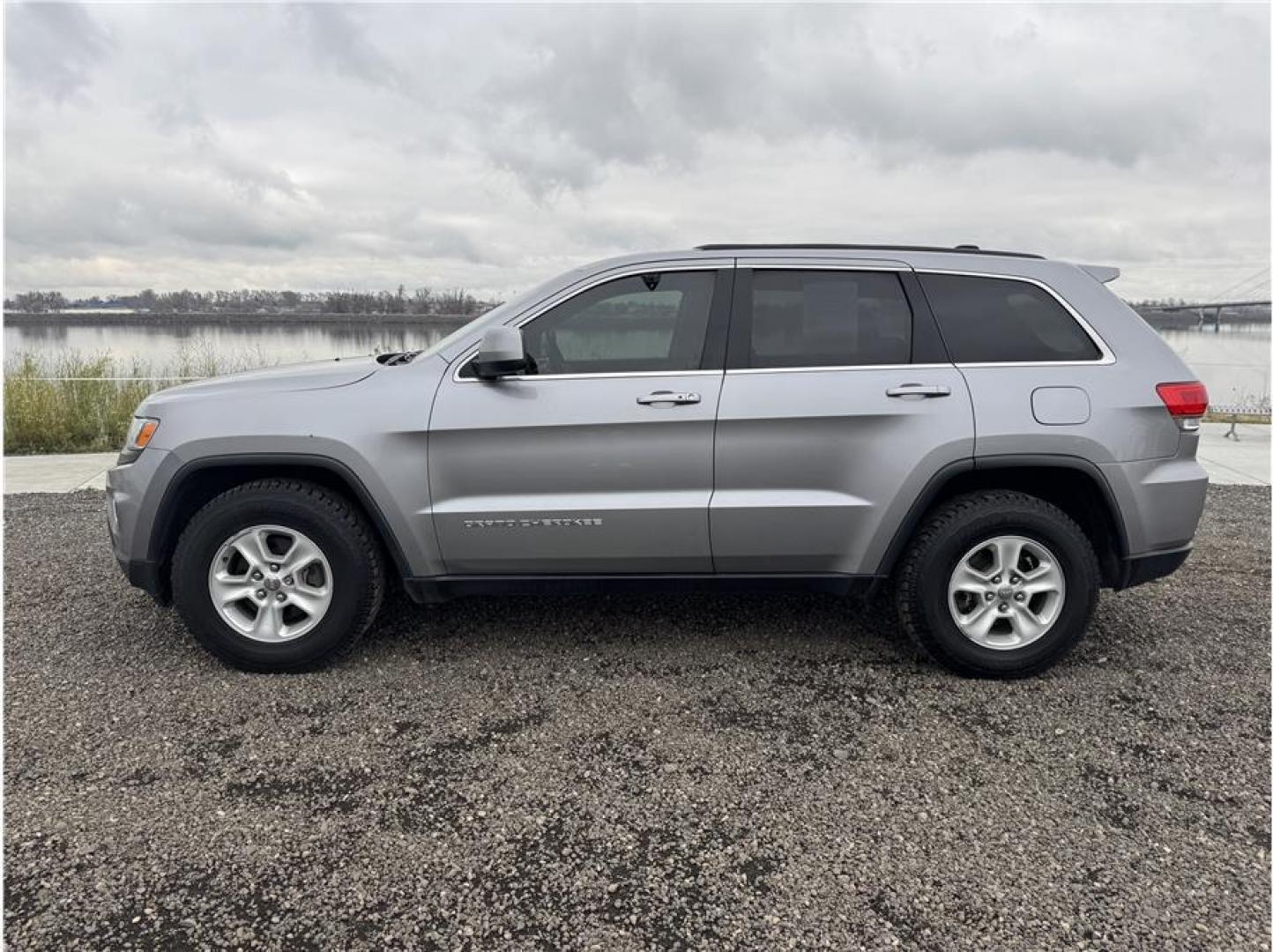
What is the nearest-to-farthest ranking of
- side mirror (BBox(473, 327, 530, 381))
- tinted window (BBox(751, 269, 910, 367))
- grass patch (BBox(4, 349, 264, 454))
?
side mirror (BBox(473, 327, 530, 381)) → tinted window (BBox(751, 269, 910, 367)) → grass patch (BBox(4, 349, 264, 454))

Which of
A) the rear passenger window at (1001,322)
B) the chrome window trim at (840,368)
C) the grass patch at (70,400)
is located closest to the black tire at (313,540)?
the chrome window trim at (840,368)

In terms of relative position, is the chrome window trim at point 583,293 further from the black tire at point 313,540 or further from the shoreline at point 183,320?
the shoreline at point 183,320

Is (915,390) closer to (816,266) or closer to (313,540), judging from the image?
(816,266)

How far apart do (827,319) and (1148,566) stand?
1676 millimetres

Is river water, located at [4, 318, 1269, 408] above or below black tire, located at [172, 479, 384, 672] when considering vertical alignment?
above

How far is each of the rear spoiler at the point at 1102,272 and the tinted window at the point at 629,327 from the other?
164 cm

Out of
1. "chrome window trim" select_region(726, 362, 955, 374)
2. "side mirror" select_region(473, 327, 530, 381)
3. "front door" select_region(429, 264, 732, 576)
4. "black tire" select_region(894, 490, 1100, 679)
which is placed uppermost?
"side mirror" select_region(473, 327, 530, 381)

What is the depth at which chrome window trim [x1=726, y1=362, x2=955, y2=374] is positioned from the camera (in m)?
3.47

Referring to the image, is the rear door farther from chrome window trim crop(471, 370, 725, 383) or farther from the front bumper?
the front bumper

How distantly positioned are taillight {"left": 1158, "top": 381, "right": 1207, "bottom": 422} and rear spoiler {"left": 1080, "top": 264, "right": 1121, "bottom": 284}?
0.53 meters

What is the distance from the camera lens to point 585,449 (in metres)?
3.43

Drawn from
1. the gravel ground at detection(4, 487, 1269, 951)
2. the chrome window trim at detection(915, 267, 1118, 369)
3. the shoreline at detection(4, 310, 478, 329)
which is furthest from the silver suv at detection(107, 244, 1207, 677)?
the shoreline at detection(4, 310, 478, 329)

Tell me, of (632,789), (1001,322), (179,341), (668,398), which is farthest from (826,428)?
(179,341)

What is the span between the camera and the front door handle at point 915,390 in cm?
342
